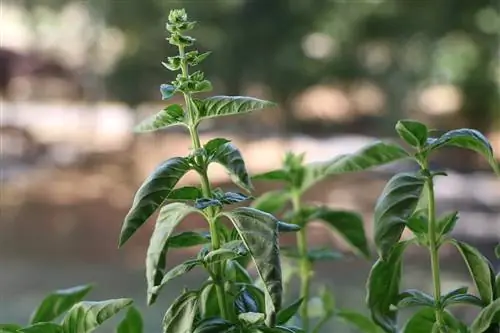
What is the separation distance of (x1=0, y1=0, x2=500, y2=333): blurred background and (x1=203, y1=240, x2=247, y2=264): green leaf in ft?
3.10

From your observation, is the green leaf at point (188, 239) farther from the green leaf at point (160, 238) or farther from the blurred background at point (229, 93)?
the blurred background at point (229, 93)

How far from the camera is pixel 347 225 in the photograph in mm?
497

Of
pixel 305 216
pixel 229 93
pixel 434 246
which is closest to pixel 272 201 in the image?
pixel 305 216

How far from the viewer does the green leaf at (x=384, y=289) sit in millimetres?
432

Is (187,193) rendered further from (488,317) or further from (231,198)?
(488,317)

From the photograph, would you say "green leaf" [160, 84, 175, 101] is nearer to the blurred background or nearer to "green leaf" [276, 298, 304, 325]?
"green leaf" [276, 298, 304, 325]

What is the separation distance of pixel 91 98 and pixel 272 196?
1.05m

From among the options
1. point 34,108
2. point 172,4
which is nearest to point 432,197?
point 172,4

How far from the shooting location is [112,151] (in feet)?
4.88

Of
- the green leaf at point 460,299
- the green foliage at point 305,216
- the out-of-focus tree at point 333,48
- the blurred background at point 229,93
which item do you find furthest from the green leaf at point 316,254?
the out-of-focus tree at point 333,48

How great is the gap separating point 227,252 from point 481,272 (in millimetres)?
148

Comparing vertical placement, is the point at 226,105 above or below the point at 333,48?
below

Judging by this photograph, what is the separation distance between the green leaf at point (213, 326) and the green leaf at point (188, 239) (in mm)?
45

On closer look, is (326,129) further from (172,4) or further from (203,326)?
(203,326)
